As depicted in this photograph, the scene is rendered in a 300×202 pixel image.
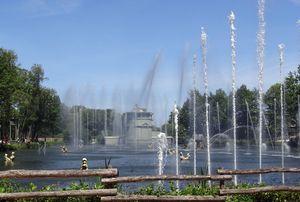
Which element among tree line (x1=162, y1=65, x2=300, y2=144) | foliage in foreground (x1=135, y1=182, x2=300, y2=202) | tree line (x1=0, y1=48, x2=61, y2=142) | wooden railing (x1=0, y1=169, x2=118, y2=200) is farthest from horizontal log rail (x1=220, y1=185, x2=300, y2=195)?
tree line (x1=162, y1=65, x2=300, y2=144)

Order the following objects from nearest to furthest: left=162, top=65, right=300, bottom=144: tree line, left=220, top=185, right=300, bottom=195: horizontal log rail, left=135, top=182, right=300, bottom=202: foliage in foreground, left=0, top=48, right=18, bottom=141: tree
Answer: left=220, top=185, right=300, bottom=195: horizontal log rail < left=135, top=182, right=300, bottom=202: foliage in foreground < left=0, top=48, right=18, bottom=141: tree < left=162, top=65, right=300, bottom=144: tree line

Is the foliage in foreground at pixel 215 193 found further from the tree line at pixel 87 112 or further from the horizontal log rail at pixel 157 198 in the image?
the tree line at pixel 87 112

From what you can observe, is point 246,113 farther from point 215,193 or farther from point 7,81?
point 215,193

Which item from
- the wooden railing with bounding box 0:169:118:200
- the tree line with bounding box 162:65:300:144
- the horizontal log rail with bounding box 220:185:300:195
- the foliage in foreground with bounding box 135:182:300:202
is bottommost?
the foliage in foreground with bounding box 135:182:300:202

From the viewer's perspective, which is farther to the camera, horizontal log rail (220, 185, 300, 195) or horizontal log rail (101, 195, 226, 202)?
horizontal log rail (220, 185, 300, 195)

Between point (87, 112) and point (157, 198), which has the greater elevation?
point (87, 112)

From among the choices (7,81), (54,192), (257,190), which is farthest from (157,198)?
(7,81)

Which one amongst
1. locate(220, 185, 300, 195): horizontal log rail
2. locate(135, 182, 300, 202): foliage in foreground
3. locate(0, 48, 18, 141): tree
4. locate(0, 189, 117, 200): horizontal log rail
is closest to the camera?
locate(0, 189, 117, 200): horizontal log rail

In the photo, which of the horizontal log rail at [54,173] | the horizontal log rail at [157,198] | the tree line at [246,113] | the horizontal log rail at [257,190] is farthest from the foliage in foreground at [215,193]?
the tree line at [246,113]

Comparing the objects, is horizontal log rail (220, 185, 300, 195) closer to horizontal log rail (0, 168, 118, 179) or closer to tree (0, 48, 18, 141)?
horizontal log rail (0, 168, 118, 179)

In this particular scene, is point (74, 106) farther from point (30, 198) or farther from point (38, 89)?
point (30, 198)

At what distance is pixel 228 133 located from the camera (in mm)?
112875

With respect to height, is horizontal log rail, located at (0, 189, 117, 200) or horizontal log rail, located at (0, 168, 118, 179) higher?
horizontal log rail, located at (0, 168, 118, 179)

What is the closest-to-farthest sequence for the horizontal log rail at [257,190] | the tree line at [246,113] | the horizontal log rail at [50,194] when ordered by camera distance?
the horizontal log rail at [50,194] → the horizontal log rail at [257,190] → the tree line at [246,113]
